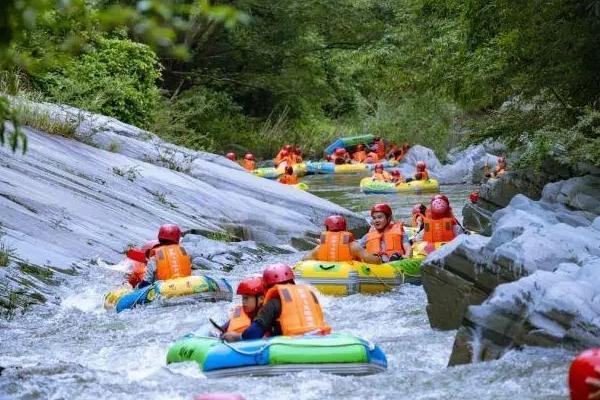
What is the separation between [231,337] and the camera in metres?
8.45

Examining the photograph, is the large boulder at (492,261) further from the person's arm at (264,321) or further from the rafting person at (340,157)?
the rafting person at (340,157)

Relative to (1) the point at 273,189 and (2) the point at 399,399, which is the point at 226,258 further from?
(2) the point at 399,399

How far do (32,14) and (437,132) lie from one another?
3395 centimetres

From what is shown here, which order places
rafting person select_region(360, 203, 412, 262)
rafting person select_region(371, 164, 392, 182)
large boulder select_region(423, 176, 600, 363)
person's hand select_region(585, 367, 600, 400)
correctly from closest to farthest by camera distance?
person's hand select_region(585, 367, 600, 400) < large boulder select_region(423, 176, 600, 363) < rafting person select_region(360, 203, 412, 262) < rafting person select_region(371, 164, 392, 182)

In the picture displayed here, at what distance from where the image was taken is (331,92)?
39.0 m

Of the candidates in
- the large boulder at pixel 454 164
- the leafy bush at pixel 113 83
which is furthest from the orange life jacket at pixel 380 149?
the leafy bush at pixel 113 83

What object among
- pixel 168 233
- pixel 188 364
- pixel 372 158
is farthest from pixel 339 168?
pixel 188 364

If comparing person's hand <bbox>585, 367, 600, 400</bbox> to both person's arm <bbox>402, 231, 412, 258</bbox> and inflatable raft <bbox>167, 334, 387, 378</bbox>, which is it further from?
person's arm <bbox>402, 231, 412, 258</bbox>

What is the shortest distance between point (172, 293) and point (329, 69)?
96.9 ft

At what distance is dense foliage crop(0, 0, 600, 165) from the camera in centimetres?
471

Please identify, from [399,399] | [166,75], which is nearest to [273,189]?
[399,399]

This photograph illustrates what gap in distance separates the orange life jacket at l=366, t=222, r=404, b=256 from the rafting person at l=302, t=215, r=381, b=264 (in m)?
0.67

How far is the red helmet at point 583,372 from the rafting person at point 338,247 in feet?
31.8

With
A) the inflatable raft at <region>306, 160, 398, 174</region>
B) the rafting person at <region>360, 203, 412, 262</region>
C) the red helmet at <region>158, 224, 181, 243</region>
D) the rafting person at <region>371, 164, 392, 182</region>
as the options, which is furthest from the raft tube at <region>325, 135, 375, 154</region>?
the red helmet at <region>158, 224, 181, 243</region>
